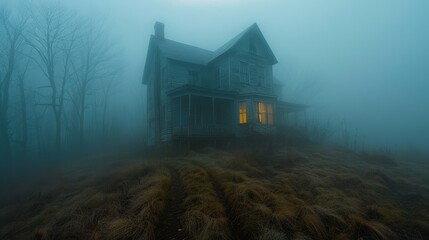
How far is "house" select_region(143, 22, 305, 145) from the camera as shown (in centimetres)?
1817

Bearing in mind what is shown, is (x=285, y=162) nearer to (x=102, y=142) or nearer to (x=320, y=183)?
(x=320, y=183)

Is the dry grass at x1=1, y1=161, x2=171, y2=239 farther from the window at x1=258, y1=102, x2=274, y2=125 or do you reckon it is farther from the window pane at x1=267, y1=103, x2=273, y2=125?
the window pane at x1=267, y1=103, x2=273, y2=125

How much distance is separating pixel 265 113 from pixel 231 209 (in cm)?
1489

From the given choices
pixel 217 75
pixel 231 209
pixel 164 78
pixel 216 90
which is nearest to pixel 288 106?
pixel 217 75

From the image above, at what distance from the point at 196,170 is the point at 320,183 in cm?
456

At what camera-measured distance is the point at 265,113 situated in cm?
2002

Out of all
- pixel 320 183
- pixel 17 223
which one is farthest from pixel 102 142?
pixel 320 183

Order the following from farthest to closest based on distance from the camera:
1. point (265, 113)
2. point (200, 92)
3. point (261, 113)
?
point (265, 113), point (261, 113), point (200, 92)

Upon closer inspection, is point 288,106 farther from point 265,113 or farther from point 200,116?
point 200,116

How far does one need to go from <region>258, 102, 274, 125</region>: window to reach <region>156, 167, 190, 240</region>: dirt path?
13189 millimetres

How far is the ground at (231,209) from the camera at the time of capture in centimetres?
483

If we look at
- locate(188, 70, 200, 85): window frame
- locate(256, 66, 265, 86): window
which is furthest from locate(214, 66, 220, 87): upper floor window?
locate(256, 66, 265, 86): window

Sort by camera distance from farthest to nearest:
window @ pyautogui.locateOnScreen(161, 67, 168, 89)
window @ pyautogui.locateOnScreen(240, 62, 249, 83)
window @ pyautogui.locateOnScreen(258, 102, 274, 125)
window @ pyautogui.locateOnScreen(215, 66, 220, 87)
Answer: window @ pyautogui.locateOnScreen(215, 66, 220, 87), window @ pyautogui.locateOnScreen(240, 62, 249, 83), window @ pyautogui.locateOnScreen(161, 67, 168, 89), window @ pyautogui.locateOnScreen(258, 102, 274, 125)

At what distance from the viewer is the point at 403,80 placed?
90875 millimetres
